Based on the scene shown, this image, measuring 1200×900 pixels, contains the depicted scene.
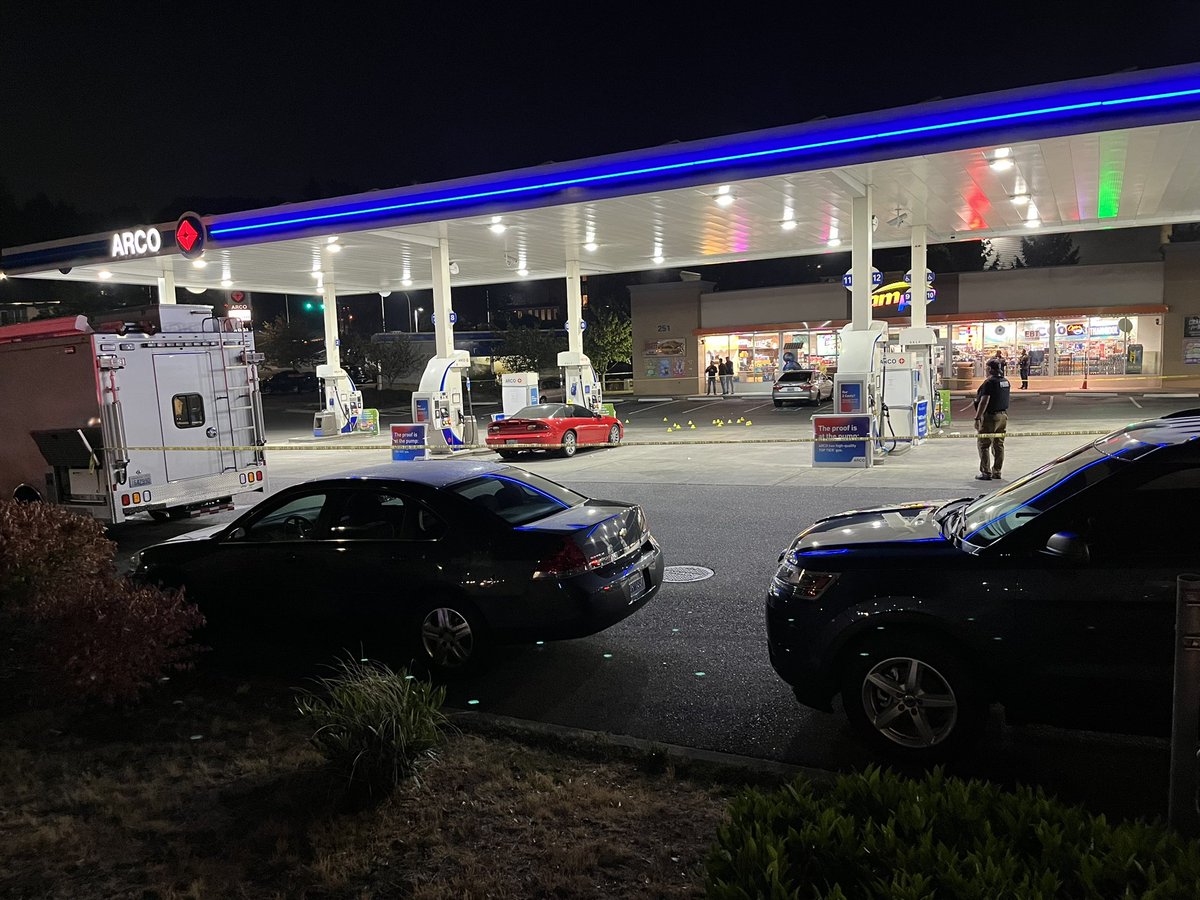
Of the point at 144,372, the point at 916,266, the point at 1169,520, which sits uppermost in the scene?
the point at 916,266

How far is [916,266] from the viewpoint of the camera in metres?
22.7

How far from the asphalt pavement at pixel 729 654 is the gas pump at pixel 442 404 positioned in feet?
12.8

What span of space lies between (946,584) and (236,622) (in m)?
5.04

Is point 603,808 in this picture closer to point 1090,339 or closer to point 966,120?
point 966,120

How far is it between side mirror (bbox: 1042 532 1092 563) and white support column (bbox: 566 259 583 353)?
2056 centimetres

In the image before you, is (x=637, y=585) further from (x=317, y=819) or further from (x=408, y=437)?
(x=408, y=437)

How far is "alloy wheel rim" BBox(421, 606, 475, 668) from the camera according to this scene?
5773mm

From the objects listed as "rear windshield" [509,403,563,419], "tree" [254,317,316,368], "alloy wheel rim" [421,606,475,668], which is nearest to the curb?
"alloy wheel rim" [421,606,475,668]

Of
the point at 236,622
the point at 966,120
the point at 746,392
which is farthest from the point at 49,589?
the point at 746,392

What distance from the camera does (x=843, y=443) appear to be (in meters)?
15.3

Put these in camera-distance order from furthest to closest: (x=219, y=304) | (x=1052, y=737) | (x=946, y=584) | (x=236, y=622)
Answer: (x=219, y=304)
(x=236, y=622)
(x=1052, y=737)
(x=946, y=584)

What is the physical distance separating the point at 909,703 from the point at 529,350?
161ft

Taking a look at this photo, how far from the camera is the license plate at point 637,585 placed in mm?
5975

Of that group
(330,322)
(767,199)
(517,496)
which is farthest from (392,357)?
(517,496)
